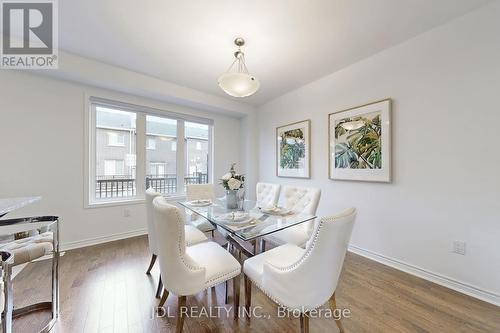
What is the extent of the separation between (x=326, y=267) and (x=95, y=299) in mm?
1990

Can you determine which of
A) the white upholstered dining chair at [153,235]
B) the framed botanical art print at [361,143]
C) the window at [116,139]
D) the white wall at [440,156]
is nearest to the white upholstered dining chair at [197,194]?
the white upholstered dining chair at [153,235]

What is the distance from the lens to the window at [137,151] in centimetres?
303

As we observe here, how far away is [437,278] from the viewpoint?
6.35 ft

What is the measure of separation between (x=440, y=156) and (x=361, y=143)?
A: 0.77m

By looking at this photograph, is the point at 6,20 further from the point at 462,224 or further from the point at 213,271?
the point at 462,224

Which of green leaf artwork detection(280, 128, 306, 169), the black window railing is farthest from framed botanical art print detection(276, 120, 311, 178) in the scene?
the black window railing

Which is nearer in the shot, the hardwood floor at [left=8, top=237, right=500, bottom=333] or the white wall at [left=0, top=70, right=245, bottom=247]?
the hardwood floor at [left=8, top=237, right=500, bottom=333]

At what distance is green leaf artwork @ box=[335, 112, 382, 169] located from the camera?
2361 millimetres

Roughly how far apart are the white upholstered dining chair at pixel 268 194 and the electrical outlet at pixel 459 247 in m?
1.84

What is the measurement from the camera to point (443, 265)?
6.25 ft

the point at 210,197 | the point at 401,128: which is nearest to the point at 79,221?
the point at 210,197

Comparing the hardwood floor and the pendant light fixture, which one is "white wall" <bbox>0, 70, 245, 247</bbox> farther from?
the pendant light fixture

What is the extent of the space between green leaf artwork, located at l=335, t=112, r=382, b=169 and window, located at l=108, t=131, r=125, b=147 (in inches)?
139

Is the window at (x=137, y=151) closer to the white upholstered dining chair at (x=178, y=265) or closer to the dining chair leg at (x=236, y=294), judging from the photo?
the white upholstered dining chair at (x=178, y=265)
